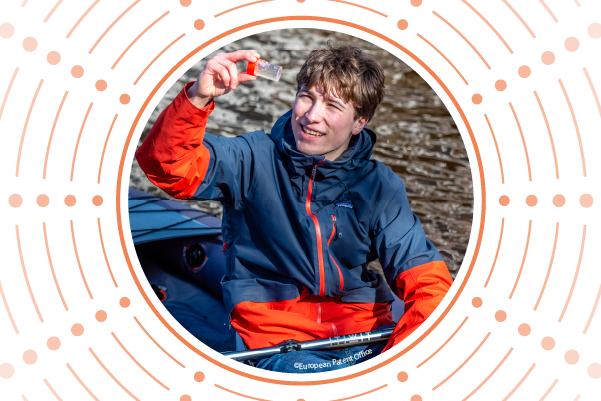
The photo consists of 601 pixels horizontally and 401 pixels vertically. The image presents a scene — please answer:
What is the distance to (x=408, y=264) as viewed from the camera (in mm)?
1961

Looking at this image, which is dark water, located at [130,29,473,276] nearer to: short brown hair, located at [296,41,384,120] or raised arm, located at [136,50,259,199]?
short brown hair, located at [296,41,384,120]

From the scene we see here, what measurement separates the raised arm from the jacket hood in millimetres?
227

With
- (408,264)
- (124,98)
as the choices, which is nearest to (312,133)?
(408,264)

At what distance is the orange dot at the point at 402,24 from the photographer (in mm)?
1562

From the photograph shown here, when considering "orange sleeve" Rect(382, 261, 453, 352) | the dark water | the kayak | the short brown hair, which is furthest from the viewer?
the dark water

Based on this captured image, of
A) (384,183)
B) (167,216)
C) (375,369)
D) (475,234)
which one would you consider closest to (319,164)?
(384,183)

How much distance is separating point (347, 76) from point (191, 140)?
60 centimetres

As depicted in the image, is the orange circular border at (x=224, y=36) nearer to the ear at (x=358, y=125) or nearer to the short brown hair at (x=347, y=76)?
the short brown hair at (x=347, y=76)

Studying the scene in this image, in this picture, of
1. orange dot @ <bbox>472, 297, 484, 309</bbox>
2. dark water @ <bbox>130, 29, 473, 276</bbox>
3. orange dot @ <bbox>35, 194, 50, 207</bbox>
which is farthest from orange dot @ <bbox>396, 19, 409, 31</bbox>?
dark water @ <bbox>130, 29, 473, 276</bbox>

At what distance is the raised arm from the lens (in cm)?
161

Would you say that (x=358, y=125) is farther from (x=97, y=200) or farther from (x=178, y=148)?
(x=97, y=200)

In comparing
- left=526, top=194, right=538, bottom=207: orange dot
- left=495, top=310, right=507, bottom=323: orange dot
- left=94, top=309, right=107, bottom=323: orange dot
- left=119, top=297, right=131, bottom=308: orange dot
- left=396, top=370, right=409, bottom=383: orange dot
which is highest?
left=526, top=194, right=538, bottom=207: orange dot

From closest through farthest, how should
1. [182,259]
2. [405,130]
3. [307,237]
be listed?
[307,237]
[182,259]
[405,130]

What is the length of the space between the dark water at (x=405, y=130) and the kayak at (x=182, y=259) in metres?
1.09
